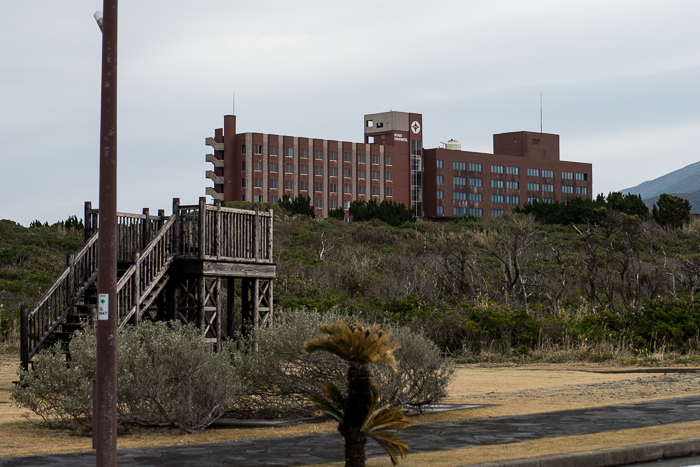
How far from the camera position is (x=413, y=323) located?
100 ft

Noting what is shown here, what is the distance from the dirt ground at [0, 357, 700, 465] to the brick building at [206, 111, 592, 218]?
8574 centimetres

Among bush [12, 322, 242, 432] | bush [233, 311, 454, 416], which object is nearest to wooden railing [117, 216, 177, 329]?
bush [12, 322, 242, 432]

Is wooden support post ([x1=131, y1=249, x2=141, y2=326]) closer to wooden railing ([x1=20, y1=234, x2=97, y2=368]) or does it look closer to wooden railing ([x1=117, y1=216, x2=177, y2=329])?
wooden railing ([x1=117, y1=216, x2=177, y2=329])

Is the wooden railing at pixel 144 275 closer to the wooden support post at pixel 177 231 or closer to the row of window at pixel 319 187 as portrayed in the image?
the wooden support post at pixel 177 231

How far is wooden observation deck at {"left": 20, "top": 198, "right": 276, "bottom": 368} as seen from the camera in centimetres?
1866

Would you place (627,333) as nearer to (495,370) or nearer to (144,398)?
(495,370)

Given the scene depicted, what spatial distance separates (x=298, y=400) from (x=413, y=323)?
16.6 m

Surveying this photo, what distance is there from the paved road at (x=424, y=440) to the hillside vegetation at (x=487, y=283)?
6.77 m

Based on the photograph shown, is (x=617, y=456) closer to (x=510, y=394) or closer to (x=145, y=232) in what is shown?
(x=510, y=394)

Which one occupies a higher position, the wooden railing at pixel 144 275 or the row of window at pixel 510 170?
the row of window at pixel 510 170

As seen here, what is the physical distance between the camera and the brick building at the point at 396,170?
111 metres

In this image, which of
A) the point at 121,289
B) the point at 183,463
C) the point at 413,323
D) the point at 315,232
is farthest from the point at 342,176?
the point at 183,463

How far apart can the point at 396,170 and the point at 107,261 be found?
385ft

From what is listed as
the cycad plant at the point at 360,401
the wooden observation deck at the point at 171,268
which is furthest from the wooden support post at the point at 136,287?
the cycad plant at the point at 360,401
